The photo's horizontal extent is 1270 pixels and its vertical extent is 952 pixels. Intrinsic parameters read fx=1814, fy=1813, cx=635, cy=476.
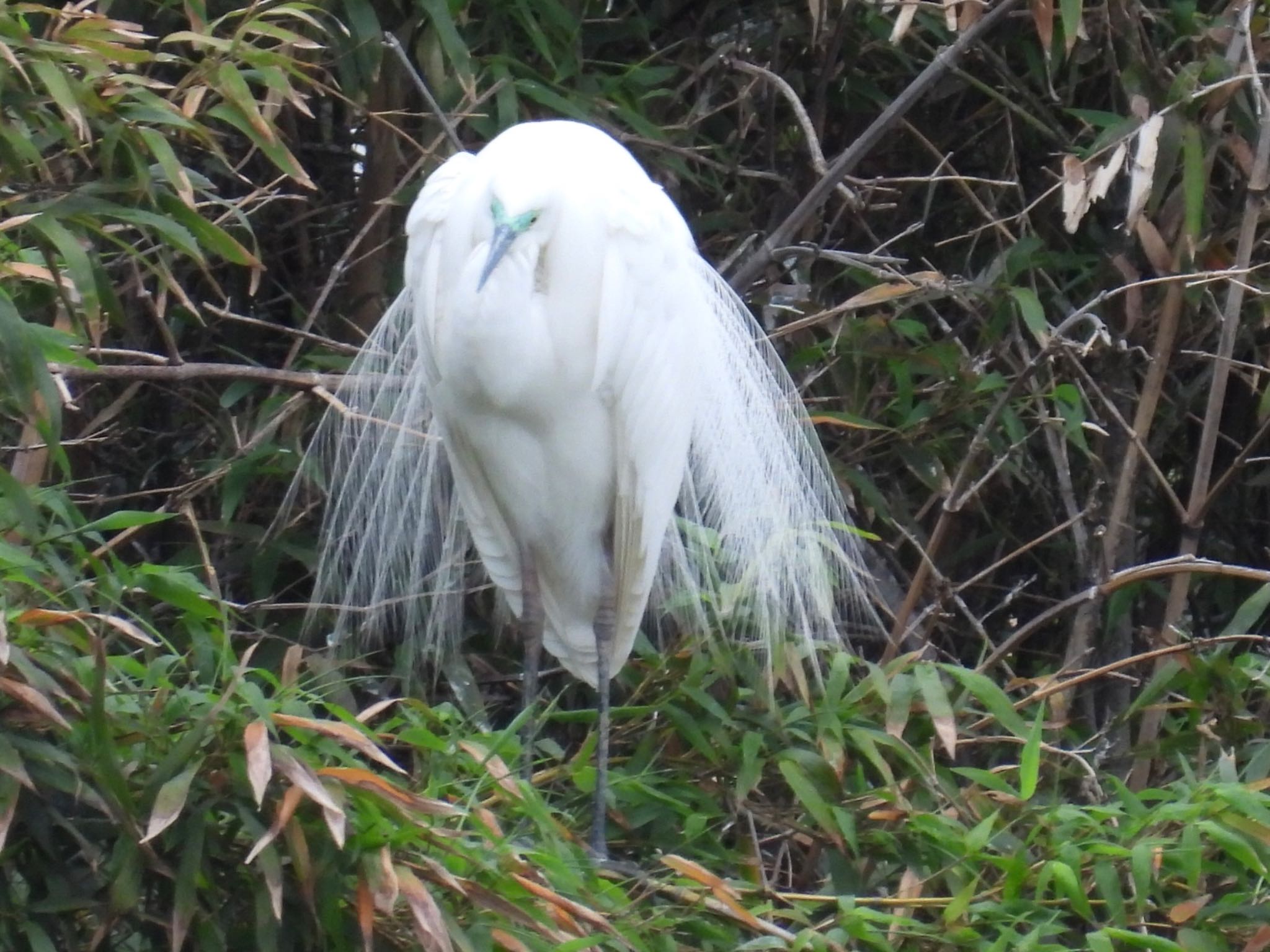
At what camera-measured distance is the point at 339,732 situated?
1.69 meters

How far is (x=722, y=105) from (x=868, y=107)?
0.35 m

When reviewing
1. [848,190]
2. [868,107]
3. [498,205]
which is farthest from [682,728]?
[868,107]

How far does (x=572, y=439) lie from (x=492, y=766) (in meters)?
0.53

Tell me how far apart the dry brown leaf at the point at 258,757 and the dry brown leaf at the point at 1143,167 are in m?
1.43

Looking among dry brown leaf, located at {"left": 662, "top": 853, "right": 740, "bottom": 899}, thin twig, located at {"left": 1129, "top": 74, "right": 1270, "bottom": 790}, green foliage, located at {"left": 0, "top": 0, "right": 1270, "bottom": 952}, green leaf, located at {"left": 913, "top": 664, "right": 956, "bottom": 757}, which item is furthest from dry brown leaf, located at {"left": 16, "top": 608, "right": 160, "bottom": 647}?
thin twig, located at {"left": 1129, "top": 74, "right": 1270, "bottom": 790}

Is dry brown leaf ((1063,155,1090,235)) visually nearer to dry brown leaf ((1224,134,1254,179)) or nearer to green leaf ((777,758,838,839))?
dry brown leaf ((1224,134,1254,179))

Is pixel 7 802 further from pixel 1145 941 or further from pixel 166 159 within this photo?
pixel 1145 941

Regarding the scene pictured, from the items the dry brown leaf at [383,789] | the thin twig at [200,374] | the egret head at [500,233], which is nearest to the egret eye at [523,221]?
the egret head at [500,233]

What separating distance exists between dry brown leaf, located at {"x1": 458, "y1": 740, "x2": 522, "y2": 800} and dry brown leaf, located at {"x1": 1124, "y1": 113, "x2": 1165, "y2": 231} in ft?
3.83

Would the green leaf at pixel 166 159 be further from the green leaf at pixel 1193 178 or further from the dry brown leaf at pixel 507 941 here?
the green leaf at pixel 1193 178

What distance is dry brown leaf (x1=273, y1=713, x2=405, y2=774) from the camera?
1.68 m

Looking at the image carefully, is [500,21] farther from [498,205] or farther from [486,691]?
[486,691]

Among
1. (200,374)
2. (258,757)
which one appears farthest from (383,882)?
(200,374)

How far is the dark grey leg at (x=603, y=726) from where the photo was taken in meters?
2.21
